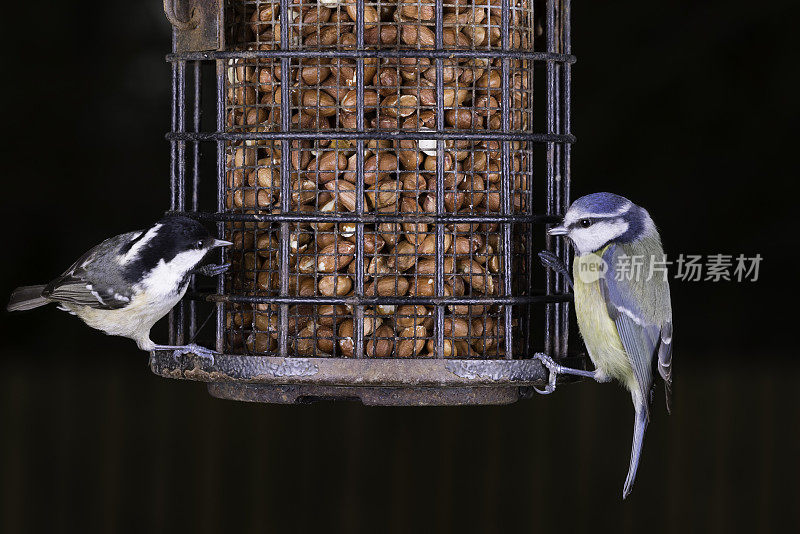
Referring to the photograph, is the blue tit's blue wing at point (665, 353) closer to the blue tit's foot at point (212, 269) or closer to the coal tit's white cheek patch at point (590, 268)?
the coal tit's white cheek patch at point (590, 268)

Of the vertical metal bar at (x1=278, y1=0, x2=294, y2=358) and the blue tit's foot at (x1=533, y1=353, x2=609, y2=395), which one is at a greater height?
the vertical metal bar at (x1=278, y1=0, x2=294, y2=358)

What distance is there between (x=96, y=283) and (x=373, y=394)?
945 millimetres

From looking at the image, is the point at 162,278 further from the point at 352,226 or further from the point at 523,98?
the point at 523,98

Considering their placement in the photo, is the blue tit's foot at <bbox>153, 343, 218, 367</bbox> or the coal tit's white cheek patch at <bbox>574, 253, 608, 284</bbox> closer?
the blue tit's foot at <bbox>153, 343, 218, 367</bbox>

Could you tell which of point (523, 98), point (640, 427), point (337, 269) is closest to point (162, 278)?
point (337, 269)

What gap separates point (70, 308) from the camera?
3895mm

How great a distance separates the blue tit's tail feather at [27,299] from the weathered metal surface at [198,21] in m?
0.93

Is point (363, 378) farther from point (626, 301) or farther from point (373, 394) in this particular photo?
point (626, 301)

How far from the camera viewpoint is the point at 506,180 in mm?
3520

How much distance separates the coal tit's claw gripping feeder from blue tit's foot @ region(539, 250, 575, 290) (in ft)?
0.29

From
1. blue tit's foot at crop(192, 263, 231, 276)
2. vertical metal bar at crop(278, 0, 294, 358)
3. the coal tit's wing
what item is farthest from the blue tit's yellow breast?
the coal tit's wing

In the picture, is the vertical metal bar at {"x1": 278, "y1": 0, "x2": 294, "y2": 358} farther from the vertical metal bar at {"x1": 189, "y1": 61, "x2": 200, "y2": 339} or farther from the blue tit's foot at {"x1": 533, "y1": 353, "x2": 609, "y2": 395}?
the blue tit's foot at {"x1": 533, "y1": 353, "x2": 609, "y2": 395}

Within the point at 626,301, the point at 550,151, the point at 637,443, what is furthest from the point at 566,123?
the point at 637,443

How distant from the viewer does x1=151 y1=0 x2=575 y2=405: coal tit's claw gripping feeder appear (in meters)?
3.41
